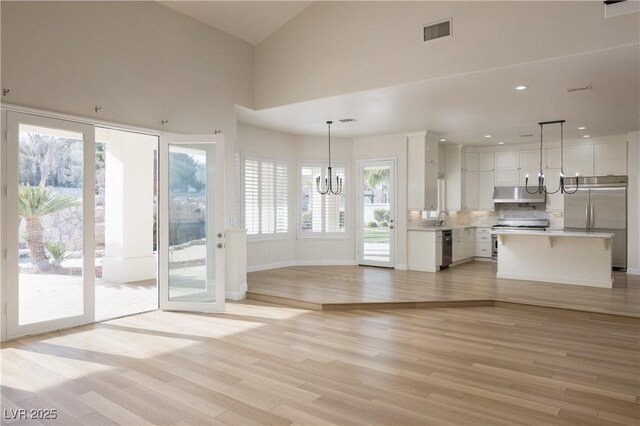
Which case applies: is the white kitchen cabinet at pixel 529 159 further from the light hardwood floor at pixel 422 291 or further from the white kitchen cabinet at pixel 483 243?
the light hardwood floor at pixel 422 291

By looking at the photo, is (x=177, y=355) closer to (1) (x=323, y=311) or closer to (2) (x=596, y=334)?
(1) (x=323, y=311)

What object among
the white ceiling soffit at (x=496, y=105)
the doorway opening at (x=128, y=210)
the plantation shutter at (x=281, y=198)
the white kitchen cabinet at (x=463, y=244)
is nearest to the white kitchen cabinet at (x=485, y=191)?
the white kitchen cabinet at (x=463, y=244)

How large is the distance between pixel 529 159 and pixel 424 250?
11.5 ft

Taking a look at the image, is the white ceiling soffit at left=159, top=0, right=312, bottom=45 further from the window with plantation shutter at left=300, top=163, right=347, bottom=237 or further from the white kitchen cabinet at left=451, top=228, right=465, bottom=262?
the white kitchen cabinet at left=451, top=228, right=465, bottom=262

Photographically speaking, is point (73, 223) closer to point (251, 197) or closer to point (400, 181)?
point (251, 197)

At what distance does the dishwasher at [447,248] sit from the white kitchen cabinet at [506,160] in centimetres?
240

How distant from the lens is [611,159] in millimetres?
8828

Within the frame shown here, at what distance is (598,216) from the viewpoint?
29.1 ft

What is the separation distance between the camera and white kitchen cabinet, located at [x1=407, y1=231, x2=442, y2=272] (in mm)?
8438

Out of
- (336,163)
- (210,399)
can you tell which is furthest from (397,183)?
(210,399)

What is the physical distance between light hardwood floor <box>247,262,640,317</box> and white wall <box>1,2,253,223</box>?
5.30 feet

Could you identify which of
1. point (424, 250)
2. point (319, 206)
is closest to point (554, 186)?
point (424, 250)

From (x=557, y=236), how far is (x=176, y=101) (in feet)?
20.2

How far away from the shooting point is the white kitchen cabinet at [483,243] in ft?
Answer: 33.9
